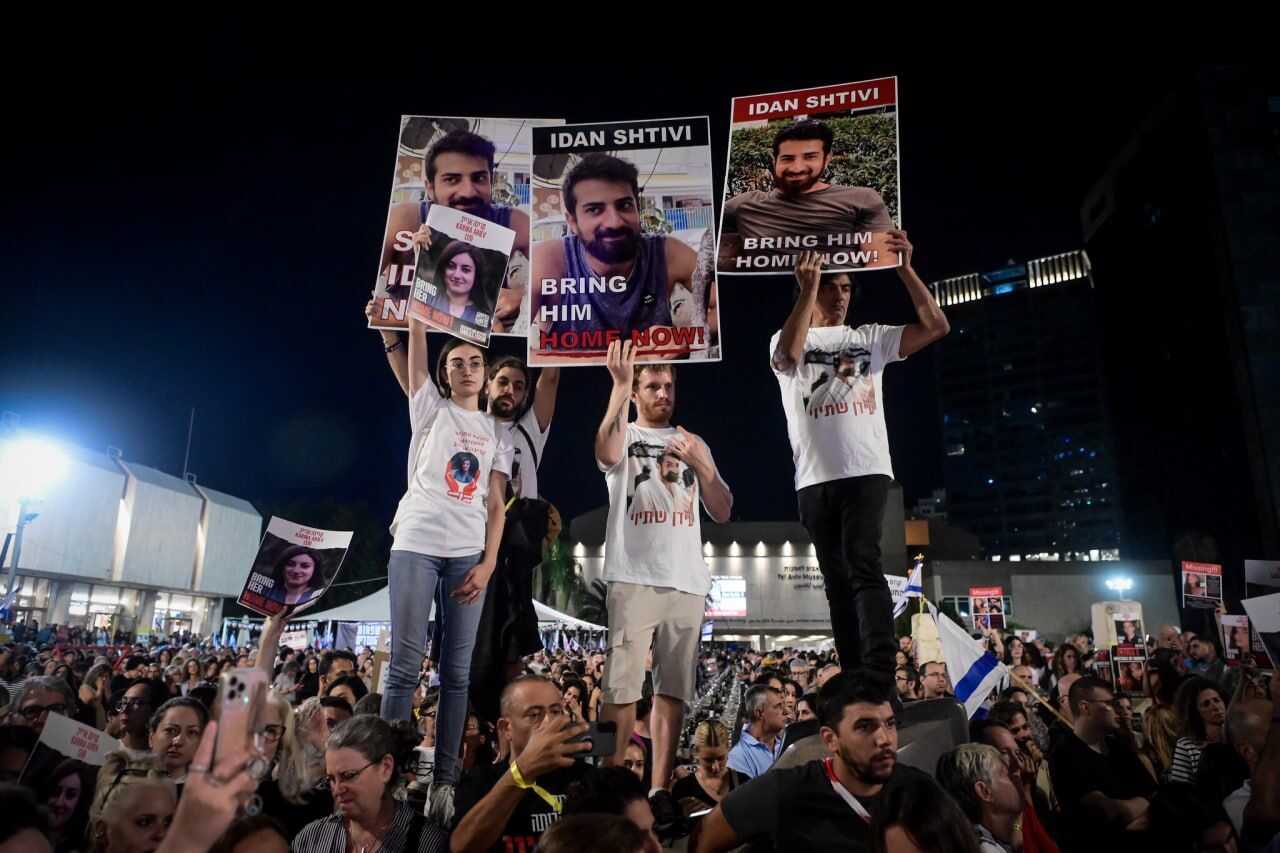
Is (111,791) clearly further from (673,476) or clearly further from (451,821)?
(673,476)

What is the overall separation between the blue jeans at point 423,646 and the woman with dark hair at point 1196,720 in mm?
5146

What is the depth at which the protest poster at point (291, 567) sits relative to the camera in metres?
7.17

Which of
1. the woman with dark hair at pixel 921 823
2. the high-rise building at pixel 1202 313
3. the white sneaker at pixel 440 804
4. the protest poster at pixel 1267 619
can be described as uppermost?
the high-rise building at pixel 1202 313

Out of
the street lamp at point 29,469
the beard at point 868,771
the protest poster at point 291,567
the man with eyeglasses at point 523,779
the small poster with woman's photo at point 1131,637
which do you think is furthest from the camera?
the street lamp at point 29,469

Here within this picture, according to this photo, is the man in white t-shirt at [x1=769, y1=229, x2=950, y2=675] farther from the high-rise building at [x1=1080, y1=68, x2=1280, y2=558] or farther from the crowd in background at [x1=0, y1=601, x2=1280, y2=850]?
the high-rise building at [x1=1080, y1=68, x2=1280, y2=558]

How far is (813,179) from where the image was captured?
5.89 m

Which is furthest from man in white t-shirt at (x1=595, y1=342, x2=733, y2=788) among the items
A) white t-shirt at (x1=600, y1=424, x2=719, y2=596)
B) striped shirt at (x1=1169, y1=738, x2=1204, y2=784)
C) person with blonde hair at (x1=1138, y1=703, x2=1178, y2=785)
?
person with blonde hair at (x1=1138, y1=703, x2=1178, y2=785)

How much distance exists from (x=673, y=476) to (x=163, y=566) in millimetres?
65786

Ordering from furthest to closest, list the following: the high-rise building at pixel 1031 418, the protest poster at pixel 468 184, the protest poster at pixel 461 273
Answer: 1. the high-rise building at pixel 1031 418
2. the protest poster at pixel 468 184
3. the protest poster at pixel 461 273

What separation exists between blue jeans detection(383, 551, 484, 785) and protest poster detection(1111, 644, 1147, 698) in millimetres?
10724

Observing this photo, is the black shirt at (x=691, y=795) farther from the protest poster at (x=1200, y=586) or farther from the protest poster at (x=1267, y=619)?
the protest poster at (x=1200, y=586)

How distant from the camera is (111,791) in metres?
3.75

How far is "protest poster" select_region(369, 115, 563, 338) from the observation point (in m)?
6.37

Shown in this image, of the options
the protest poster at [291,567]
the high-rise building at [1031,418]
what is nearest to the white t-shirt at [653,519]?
the protest poster at [291,567]
